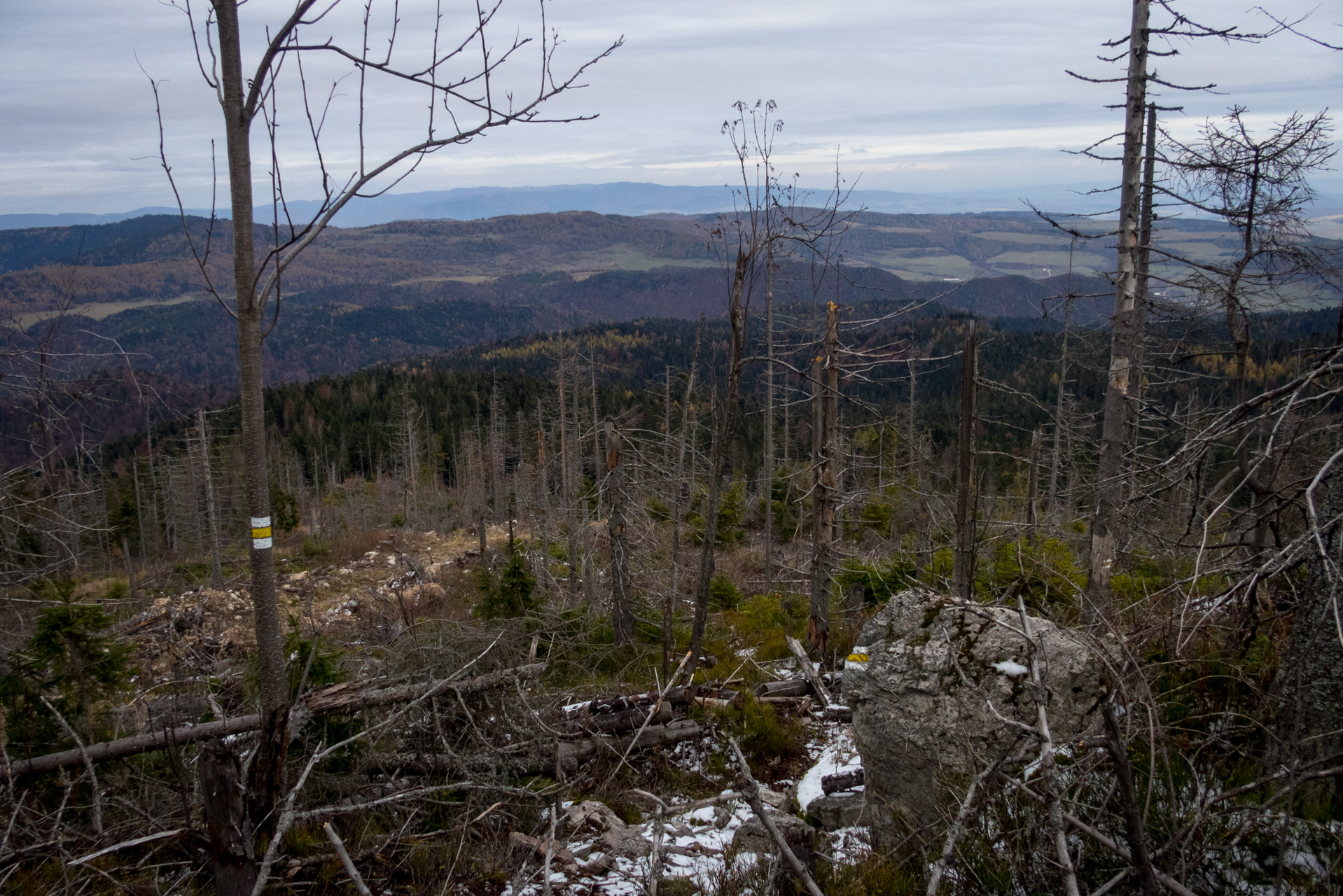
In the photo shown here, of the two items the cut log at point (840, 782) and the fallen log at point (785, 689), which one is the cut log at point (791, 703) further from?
the cut log at point (840, 782)

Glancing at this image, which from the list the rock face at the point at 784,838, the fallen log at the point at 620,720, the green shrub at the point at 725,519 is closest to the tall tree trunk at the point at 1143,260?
the fallen log at the point at 620,720

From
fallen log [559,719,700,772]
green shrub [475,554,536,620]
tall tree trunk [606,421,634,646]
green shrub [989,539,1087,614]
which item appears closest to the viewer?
fallen log [559,719,700,772]

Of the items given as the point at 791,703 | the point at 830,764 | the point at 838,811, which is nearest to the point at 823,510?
the point at 791,703

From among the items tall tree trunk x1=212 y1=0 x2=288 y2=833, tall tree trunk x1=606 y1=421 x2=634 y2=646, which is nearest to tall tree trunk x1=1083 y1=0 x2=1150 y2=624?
tall tree trunk x1=606 y1=421 x2=634 y2=646

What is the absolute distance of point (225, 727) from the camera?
4398 mm

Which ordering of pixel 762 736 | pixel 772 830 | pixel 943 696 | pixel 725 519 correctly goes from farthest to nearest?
pixel 725 519 → pixel 762 736 → pixel 943 696 → pixel 772 830

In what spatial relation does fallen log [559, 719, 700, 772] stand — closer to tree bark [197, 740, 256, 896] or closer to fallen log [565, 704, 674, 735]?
fallen log [565, 704, 674, 735]

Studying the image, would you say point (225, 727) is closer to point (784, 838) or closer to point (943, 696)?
point (784, 838)

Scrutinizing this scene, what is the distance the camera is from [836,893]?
334cm

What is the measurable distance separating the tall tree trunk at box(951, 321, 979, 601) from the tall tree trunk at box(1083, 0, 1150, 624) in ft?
6.24

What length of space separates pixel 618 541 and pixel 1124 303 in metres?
7.62

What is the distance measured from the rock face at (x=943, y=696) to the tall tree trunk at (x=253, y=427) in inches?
137

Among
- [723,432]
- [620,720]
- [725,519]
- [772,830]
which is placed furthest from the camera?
[725,519]

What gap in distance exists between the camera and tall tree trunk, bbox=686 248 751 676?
6.55m
